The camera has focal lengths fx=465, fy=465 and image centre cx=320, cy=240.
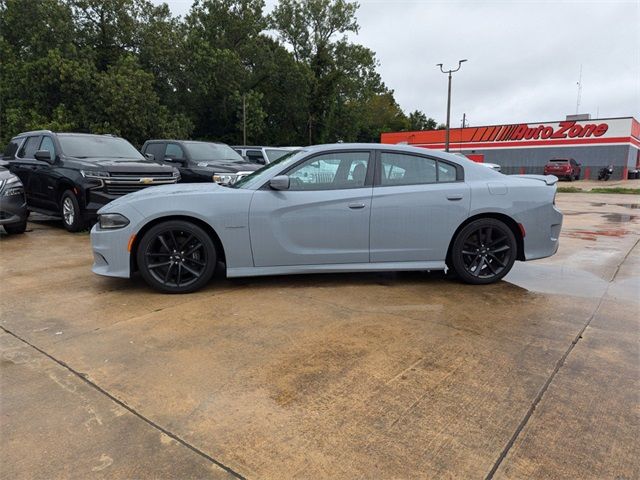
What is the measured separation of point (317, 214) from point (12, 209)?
5.47m

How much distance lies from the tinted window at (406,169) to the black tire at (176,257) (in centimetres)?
194

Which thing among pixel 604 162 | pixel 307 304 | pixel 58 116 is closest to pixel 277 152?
pixel 307 304

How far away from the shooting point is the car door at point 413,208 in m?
4.76

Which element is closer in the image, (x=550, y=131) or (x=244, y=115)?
(x=244, y=115)

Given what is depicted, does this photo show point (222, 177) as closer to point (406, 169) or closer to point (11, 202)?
point (11, 202)

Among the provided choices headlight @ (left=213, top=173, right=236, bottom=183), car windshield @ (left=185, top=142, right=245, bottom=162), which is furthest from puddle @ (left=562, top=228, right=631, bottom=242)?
car windshield @ (left=185, top=142, right=245, bottom=162)

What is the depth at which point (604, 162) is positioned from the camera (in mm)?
37625

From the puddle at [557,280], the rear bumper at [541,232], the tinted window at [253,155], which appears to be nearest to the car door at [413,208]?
the rear bumper at [541,232]

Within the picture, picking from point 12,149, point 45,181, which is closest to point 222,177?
point 45,181

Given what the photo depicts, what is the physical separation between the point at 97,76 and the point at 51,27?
5.25 metres

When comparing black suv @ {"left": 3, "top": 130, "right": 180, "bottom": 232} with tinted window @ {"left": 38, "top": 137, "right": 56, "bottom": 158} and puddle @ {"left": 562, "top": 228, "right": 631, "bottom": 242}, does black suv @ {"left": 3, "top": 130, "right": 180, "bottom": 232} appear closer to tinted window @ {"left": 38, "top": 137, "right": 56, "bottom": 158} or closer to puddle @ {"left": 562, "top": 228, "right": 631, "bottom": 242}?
tinted window @ {"left": 38, "top": 137, "right": 56, "bottom": 158}

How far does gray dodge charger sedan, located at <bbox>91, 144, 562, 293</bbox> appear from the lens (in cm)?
454

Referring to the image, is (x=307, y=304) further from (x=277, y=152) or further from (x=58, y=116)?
(x=58, y=116)

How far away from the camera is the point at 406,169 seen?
490 centimetres
